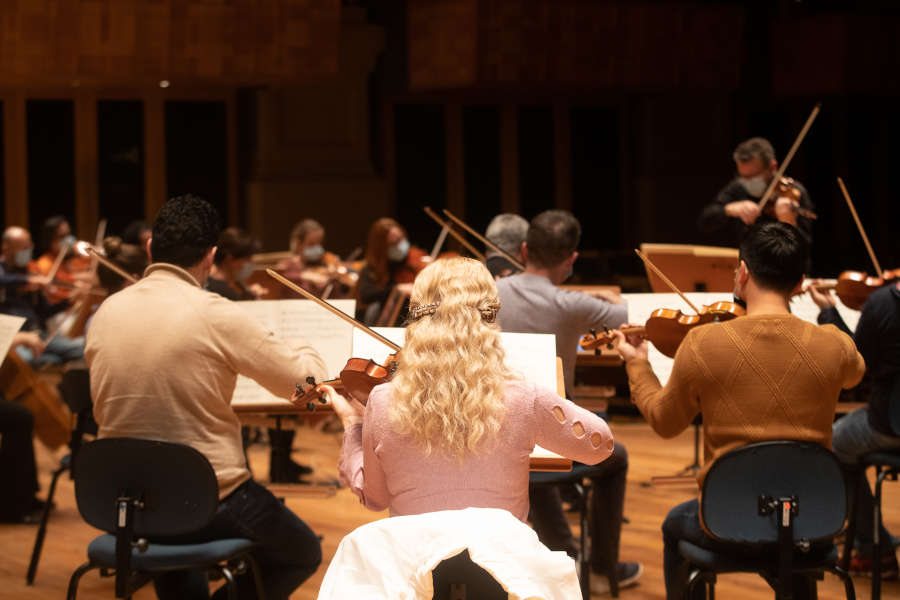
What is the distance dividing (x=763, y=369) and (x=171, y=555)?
4.74 feet

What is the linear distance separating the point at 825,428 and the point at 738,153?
10.3ft

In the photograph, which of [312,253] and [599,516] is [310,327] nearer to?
[599,516]

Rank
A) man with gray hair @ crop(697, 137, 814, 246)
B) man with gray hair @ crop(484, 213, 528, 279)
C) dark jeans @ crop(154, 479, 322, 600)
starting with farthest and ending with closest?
man with gray hair @ crop(697, 137, 814, 246) < man with gray hair @ crop(484, 213, 528, 279) < dark jeans @ crop(154, 479, 322, 600)

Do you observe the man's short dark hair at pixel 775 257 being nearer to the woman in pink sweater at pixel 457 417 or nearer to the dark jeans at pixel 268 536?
the woman in pink sweater at pixel 457 417

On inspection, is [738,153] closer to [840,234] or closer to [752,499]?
[752,499]

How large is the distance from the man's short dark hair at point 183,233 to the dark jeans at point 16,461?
214 cm

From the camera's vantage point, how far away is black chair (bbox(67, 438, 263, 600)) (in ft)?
8.52

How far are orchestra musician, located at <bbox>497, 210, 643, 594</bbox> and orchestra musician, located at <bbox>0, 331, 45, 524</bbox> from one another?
7.21 ft

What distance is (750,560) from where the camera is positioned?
264 centimetres

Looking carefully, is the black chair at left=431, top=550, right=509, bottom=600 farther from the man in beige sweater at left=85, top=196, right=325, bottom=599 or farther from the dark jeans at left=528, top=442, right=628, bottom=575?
the dark jeans at left=528, top=442, right=628, bottom=575

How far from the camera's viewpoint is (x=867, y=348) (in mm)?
3477

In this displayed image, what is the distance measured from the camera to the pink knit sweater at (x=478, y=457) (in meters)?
2.16

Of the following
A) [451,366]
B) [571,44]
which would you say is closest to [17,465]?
[451,366]

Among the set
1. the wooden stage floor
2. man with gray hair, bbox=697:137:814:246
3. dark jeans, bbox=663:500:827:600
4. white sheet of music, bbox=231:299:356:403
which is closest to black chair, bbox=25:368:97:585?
the wooden stage floor
